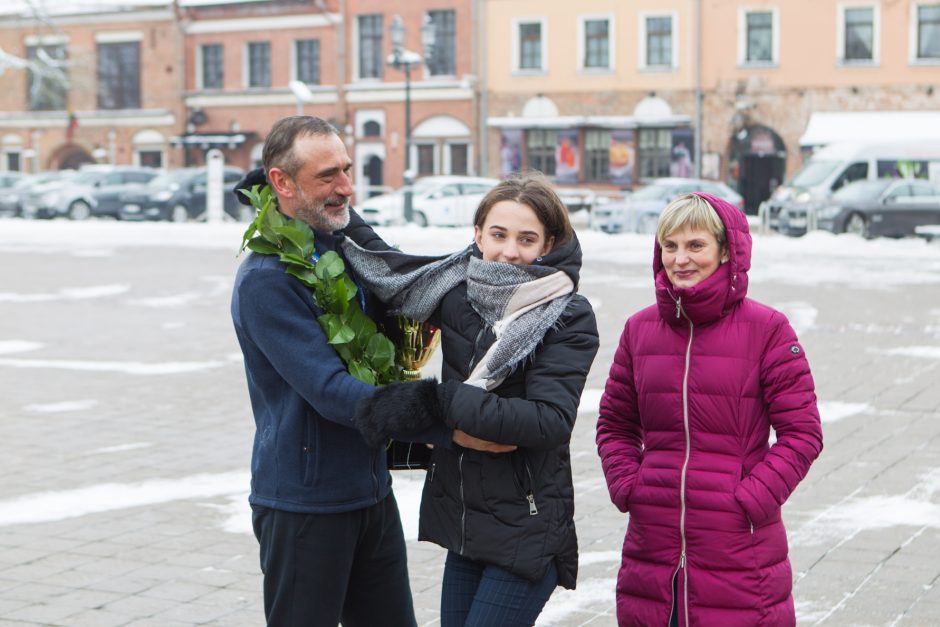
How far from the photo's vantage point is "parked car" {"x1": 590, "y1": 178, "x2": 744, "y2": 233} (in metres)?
31.4

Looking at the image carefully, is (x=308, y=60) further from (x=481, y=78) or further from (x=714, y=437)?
(x=714, y=437)

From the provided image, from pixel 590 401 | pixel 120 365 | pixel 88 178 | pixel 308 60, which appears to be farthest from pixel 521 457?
pixel 308 60

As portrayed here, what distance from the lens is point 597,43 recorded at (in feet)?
148

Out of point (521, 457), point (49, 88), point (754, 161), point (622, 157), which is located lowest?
point (521, 457)

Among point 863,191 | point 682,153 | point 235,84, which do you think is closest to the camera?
point 863,191

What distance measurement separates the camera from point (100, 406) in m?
9.59

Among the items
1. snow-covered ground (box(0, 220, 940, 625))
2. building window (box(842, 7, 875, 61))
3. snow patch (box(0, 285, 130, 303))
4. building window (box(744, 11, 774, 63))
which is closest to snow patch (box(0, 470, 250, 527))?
snow-covered ground (box(0, 220, 940, 625))

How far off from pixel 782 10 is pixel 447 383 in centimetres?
4123

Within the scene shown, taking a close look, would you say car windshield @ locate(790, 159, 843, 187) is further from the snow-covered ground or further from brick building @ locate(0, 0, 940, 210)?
brick building @ locate(0, 0, 940, 210)

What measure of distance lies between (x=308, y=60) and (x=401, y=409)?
47030mm

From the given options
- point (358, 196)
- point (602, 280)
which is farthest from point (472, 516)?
point (358, 196)

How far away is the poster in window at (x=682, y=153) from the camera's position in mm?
43562

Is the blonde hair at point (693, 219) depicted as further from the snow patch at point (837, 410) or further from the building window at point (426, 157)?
the building window at point (426, 157)

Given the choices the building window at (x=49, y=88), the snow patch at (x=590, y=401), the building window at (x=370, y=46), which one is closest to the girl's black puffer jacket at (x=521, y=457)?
the snow patch at (x=590, y=401)
